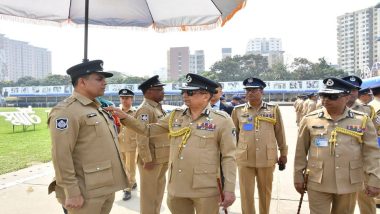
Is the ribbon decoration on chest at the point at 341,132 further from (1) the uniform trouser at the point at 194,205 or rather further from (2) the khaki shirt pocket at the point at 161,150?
(2) the khaki shirt pocket at the point at 161,150

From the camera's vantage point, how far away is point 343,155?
9.82ft

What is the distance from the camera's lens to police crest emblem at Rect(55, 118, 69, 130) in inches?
96.7

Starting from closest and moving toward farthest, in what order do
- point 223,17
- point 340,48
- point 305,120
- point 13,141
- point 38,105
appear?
point 305,120 → point 223,17 → point 13,141 → point 38,105 → point 340,48

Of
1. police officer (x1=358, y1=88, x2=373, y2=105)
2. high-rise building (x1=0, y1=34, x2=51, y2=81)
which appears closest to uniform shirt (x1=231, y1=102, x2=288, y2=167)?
police officer (x1=358, y1=88, x2=373, y2=105)

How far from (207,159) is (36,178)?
17.3ft

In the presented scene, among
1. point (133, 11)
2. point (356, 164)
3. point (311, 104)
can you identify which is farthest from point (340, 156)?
point (311, 104)

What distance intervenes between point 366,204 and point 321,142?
137 cm

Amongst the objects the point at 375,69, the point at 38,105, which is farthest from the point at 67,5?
the point at 38,105

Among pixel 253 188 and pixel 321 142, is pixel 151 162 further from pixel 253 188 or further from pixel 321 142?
pixel 321 142

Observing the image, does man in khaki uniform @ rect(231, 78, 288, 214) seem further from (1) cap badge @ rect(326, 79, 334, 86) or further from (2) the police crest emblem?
(2) the police crest emblem

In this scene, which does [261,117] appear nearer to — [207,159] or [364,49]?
[207,159]

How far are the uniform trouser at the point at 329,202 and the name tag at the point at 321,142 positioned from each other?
0.44 metres

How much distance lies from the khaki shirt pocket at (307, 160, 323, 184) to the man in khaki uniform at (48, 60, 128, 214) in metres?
1.73

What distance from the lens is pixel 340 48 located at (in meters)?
122
